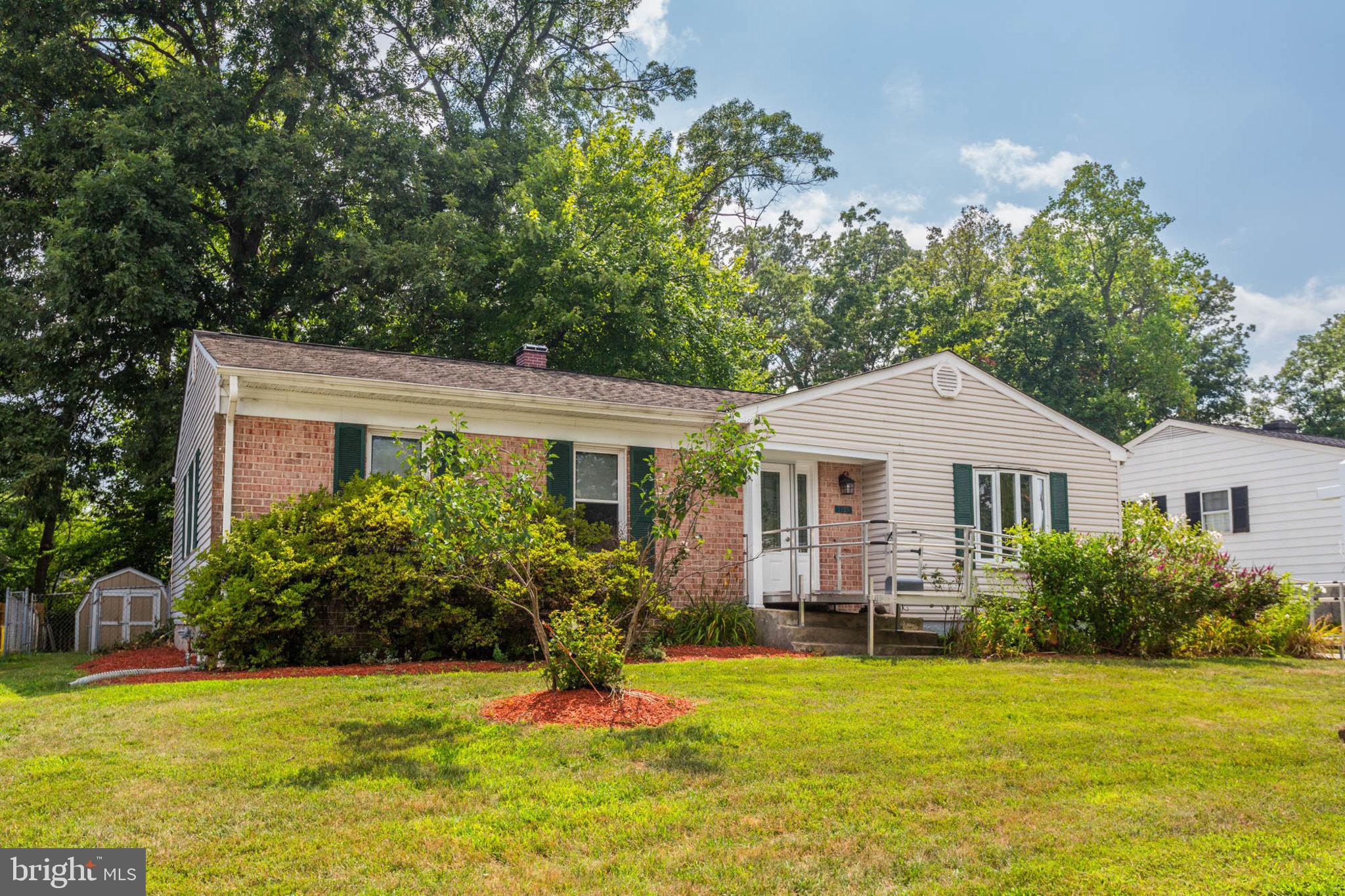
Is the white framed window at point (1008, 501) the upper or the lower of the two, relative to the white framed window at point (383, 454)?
lower

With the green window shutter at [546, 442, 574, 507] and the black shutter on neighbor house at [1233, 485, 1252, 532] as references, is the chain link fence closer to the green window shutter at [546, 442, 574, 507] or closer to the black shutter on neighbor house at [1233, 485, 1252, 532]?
the green window shutter at [546, 442, 574, 507]

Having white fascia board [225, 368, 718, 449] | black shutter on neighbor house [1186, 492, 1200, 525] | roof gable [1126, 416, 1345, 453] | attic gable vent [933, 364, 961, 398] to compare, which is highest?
attic gable vent [933, 364, 961, 398]

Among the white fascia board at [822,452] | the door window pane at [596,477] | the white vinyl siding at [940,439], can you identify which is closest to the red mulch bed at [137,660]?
the door window pane at [596,477]

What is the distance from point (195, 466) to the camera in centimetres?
1468

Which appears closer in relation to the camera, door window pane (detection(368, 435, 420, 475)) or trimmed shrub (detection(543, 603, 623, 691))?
trimmed shrub (detection(543, 603, 623, 691))

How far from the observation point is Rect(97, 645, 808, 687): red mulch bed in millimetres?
9914

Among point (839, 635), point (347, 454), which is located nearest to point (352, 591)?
point (347, 454)

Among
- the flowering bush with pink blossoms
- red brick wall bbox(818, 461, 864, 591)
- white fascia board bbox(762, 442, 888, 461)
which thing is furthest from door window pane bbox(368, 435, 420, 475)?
the flowering bush with pink blossoms

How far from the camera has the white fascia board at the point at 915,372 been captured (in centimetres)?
1478

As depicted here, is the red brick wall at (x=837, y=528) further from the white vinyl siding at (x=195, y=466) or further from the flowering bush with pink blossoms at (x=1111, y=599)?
the white vinyl siding at (x=195, y=466)

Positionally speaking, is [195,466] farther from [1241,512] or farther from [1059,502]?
[1241,512]

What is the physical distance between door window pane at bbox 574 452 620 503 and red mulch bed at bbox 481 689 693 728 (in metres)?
6.16

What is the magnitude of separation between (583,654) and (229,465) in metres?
6.02

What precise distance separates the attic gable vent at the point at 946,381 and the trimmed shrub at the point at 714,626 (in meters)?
4.97
